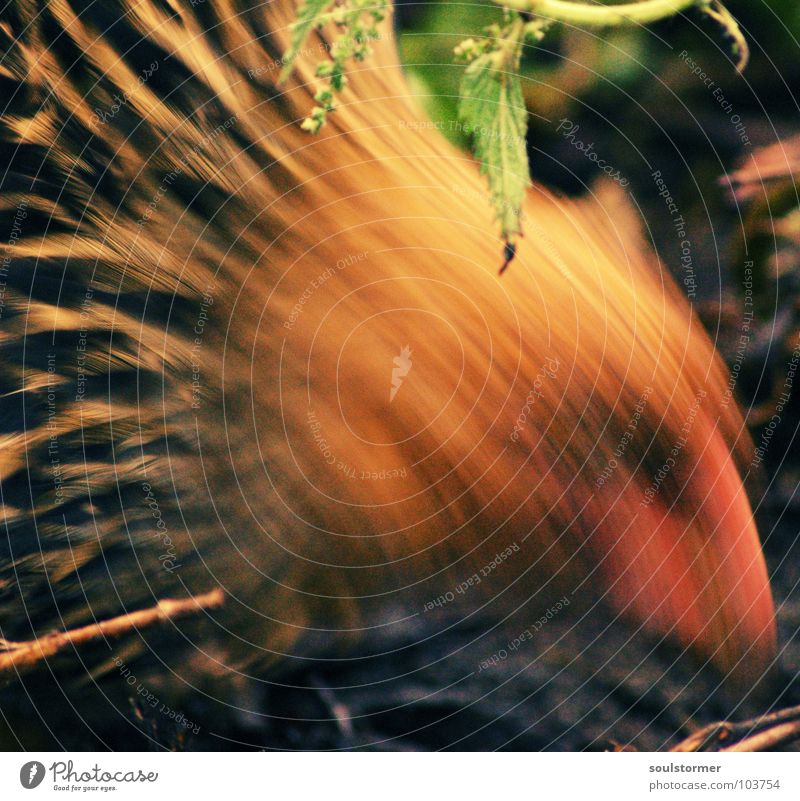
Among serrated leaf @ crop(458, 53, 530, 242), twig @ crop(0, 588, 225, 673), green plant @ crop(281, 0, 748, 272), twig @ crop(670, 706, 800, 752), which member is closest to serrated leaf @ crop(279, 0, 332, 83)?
green plant @ crop(281, 0, 748, 272)

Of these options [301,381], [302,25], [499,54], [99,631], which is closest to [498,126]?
[499,54]

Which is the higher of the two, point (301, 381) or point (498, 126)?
point (498, 126)

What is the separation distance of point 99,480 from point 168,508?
8 cm

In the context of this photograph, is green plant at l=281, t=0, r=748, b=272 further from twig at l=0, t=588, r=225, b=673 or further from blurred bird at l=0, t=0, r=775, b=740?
twig at l=0, t=588, r=225, b=673

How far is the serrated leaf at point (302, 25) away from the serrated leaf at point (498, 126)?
17 centimetres

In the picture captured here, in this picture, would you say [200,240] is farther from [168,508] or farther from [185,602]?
[185,602]

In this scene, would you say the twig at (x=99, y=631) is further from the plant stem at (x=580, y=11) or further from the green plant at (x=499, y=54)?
the plant stem at (x=580, y=11)

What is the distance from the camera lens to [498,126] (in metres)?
0.77

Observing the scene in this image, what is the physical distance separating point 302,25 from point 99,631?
709mm

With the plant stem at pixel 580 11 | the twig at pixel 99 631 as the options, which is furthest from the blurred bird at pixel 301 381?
the plant stem at pixel 580 11

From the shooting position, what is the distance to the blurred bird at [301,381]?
29.6 inches

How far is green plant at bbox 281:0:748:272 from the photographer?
751 mm

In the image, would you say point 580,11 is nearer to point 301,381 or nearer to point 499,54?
point 499,54

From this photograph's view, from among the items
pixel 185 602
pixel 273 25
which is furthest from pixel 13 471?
pixel 273 25
